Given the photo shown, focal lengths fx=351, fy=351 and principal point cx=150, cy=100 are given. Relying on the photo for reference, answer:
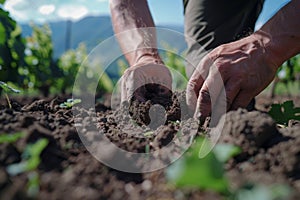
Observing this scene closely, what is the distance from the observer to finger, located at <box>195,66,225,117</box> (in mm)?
1526

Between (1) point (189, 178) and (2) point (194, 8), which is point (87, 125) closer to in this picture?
(1) point (189, 178)

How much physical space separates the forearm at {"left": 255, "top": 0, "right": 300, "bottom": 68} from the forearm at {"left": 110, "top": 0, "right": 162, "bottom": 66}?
636 mm

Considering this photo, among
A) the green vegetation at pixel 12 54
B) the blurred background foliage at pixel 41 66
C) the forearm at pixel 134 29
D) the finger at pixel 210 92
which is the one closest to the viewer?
the finger at pixel 210 92

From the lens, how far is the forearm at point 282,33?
1.68 metres

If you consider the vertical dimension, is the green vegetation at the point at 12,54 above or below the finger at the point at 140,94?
below

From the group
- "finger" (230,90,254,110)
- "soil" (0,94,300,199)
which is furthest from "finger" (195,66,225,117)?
"soil" (0,94,300,199)

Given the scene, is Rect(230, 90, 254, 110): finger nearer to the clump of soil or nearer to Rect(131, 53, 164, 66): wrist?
the clump of soil

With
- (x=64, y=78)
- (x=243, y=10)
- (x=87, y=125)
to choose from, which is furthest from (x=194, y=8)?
(x=64, y=78)

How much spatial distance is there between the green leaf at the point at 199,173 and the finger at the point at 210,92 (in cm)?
86

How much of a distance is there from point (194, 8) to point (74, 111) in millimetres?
1968

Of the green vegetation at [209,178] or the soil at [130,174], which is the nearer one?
the green vegetation at [209,178]

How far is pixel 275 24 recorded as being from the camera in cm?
171

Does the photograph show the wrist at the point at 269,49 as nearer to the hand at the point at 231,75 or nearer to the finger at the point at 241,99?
the hand at the point at 231,75

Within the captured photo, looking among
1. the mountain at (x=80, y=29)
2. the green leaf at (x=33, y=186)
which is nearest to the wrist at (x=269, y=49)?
the green leaf at (x=33, y=186)
